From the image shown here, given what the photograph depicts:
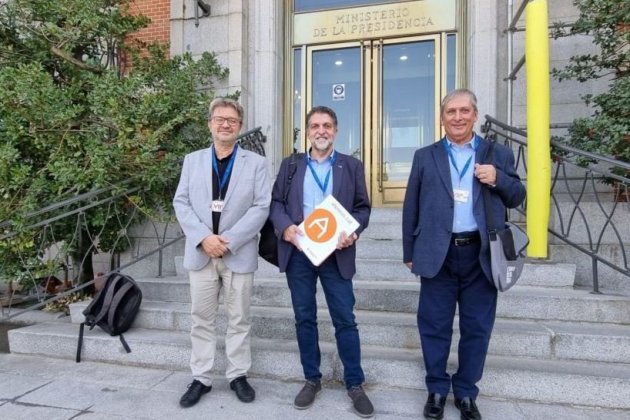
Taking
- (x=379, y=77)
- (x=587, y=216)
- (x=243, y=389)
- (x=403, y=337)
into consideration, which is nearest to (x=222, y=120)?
(x=243, y=389)

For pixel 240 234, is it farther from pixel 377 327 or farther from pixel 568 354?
pixel 568 354

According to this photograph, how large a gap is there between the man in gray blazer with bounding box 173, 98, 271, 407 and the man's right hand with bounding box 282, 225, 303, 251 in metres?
0.26

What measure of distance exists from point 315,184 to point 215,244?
2.62 feet

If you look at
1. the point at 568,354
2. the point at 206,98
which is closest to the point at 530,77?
the point at 568,354

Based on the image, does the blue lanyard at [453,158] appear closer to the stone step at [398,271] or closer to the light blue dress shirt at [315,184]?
the light blue dress shirt at [315,184]

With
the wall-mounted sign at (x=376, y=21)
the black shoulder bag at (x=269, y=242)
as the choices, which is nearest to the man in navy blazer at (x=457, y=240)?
the black shoulder bag at (x=269, y=242)

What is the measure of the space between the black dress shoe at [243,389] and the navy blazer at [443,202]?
58.4 inches

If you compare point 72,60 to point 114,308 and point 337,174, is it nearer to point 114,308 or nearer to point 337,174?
point 114,308

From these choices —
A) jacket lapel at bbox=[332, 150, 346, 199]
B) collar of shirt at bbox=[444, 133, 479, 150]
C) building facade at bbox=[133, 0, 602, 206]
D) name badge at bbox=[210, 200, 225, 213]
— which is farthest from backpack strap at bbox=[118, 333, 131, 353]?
building facade at bbox=[133, 0, 602, 206]

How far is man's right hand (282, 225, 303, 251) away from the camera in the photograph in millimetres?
2915

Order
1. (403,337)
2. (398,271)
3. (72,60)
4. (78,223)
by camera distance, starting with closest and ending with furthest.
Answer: (403,337)
(398,271)
(78,223)
(72,60)

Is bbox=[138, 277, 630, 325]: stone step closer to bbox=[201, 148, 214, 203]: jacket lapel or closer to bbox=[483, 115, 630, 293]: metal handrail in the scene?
bbox=[483, 115, 630, 293]: metal handrail

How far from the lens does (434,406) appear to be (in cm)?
288

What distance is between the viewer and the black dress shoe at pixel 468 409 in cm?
281
